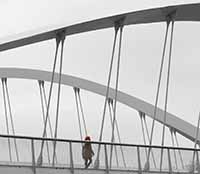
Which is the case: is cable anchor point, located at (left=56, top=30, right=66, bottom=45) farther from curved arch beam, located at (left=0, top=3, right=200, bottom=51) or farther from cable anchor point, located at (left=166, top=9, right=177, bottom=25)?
cable anchor point, located at (left=166, top=9, right=177, bottom=25)

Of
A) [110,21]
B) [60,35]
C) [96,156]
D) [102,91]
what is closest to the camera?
[96,156]

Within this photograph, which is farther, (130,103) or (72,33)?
(130,103)

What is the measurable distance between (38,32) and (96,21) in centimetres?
201

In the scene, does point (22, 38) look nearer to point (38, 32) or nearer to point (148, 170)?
point (38, 32)

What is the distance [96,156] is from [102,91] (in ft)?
60.4

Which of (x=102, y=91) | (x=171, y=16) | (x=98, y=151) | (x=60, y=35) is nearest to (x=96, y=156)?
(x=98, y=151)

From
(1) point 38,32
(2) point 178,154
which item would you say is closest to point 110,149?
(2) point 178,154

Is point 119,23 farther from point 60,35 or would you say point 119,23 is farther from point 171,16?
point 60,35

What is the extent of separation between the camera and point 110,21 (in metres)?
20.6

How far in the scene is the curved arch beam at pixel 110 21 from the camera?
19.4 meters

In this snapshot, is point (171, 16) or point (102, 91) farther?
point (102, 91)

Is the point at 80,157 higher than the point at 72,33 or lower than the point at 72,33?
lower

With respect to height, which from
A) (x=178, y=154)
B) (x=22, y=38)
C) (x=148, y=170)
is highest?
(x=22, y=38)

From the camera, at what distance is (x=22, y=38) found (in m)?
19.3
